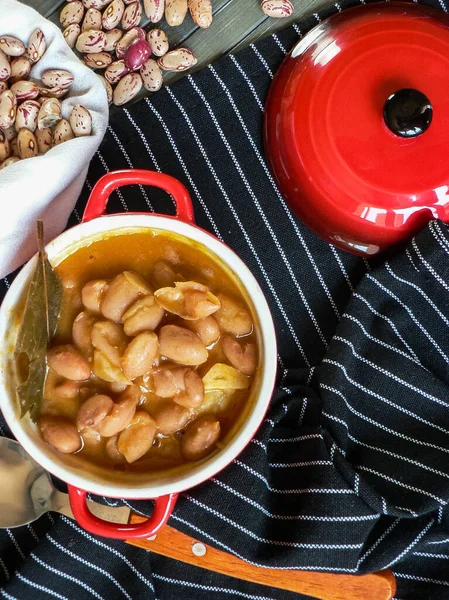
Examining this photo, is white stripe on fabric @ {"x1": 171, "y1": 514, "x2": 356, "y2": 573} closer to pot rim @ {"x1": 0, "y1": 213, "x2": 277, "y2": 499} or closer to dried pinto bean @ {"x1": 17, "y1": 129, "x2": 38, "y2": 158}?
pot rim @ {"x1": 0, "y1": 213, "x2": 277, "y2": 499}

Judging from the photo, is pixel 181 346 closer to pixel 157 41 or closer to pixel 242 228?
pixel 242 228

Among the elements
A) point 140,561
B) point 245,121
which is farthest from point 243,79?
point 140,561

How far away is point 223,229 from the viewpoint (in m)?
1.18

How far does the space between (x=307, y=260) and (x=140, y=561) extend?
2.00 ft

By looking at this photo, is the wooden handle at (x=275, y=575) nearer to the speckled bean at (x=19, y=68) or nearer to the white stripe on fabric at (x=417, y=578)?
the white stripe on fabric at (x=417, y=578)

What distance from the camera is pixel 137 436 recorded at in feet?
3.03

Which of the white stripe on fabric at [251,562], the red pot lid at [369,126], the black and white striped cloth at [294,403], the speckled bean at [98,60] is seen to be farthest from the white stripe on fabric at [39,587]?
the speckled bean at [98,60]

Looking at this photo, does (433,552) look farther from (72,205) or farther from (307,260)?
(72,205)

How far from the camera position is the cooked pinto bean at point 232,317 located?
96 cm

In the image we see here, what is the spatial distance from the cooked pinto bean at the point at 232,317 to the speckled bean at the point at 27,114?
448mm

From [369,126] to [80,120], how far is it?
1.52 feet

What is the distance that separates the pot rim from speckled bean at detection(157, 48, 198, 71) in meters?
0.36

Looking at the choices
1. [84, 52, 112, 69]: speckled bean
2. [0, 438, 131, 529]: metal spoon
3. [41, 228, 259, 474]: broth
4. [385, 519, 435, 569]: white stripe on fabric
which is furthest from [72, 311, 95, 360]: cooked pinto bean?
[385, 519, 435, 569]: white stripe on fabric

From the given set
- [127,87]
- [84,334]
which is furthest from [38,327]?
[127,87]
